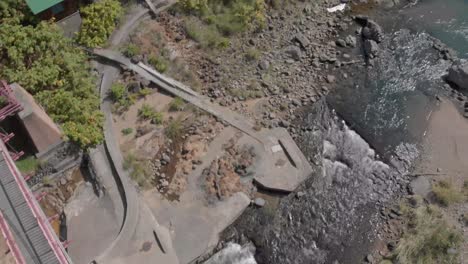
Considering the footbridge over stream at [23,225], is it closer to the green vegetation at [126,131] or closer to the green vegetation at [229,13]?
the green vegetation at [126,131]

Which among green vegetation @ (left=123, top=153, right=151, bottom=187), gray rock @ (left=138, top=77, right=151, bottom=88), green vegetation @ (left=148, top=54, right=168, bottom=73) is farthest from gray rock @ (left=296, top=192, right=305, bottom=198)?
green vegetation @ (left=148, top=54, right=168, bottom=73)

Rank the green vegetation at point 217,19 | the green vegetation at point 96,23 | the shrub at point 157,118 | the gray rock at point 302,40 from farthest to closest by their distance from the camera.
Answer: the gray rock at point 302,40
the green vegetation at point 217,19
the green vegetation at point 96,23
the shrub at point 157,118

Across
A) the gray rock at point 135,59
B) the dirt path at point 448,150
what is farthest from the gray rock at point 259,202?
the gray rock at point 135,59

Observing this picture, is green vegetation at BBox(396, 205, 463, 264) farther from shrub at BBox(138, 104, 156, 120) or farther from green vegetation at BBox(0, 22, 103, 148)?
green vegetation at BBox(0, 22, 103, 148)

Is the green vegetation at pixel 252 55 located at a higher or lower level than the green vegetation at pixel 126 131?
higher

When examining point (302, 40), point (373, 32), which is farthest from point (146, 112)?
point (373, 32)

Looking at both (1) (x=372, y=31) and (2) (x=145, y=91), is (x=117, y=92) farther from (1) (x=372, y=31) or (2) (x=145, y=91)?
(1) (x=372, y=31)

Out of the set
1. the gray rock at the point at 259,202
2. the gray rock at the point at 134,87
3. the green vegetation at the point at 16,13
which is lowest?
the gray rock at the point at 259,202
